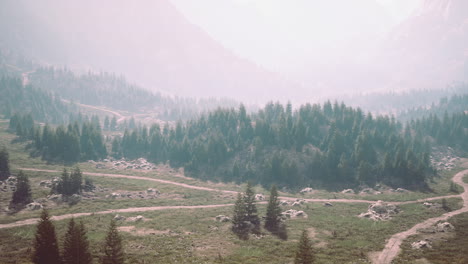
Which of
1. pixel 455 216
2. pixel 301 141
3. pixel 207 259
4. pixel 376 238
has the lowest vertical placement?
pixel 207 259

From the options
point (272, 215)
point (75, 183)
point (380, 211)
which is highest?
point (380, 211)

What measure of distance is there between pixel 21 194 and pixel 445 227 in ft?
343

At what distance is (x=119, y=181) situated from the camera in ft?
325

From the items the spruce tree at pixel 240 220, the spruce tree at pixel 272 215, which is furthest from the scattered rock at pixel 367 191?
the spruce tree at pixel 240 220

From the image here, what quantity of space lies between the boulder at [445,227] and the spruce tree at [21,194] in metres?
101

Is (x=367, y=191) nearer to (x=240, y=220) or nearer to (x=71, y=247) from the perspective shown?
(x=240, y=220)

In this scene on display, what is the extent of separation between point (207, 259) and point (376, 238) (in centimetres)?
3588

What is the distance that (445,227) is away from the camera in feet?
188

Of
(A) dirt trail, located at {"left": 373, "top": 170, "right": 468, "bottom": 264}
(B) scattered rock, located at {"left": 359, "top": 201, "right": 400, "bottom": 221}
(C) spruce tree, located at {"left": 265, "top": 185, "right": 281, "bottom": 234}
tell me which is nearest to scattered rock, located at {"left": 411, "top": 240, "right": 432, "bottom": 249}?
(A) dirt trail, located at {"left": 373, "top": 170, "right": 468, "bottom": 264}

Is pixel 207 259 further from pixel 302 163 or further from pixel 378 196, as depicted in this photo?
pixel 302 163

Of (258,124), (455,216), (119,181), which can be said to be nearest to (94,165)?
(119,181)

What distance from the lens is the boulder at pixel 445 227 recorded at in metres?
56.6

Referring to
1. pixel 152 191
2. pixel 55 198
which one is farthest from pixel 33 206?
pixel 152 191

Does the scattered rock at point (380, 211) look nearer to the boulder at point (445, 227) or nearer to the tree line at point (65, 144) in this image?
the boulder at point (445, 227)
